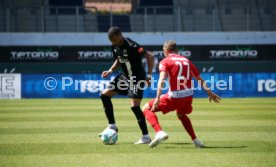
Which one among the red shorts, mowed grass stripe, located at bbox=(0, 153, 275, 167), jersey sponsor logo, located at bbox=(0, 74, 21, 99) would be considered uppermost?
the red shorts

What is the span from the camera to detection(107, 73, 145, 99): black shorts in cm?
1102

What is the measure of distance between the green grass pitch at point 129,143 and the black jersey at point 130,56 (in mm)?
1353

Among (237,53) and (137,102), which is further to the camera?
(237,53)

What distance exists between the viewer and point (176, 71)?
10.3m

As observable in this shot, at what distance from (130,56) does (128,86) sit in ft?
1.85

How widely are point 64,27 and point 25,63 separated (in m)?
3.60

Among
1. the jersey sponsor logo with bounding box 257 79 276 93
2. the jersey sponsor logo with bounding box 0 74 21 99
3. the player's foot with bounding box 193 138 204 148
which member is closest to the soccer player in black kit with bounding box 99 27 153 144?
the player's foot with bounding box 193 138 204 148

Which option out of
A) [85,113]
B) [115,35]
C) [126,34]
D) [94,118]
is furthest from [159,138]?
[126,34]

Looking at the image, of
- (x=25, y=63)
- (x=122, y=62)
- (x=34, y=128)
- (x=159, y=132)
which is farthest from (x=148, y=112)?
(x=25, y=63)

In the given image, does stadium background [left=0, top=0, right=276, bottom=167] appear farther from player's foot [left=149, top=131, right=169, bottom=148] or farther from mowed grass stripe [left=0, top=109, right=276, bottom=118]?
player's foot [left=149, top=131, right=169, bottom=148]

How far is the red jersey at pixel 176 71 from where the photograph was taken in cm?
1027

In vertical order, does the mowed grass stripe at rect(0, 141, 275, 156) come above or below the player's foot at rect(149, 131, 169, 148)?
below

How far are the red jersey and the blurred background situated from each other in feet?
74.5

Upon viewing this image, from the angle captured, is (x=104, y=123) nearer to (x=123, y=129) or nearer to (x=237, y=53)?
(x=123, y=129)
